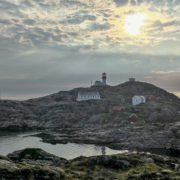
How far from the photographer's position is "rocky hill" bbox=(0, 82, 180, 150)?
95875mm

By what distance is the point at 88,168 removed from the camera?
40.1 metres

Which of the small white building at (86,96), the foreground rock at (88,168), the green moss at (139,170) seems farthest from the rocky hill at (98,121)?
the green moss at (139,170)

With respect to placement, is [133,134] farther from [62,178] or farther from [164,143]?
[62,178]

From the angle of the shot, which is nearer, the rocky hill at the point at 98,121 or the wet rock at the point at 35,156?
the wet rock at the point at 35,156

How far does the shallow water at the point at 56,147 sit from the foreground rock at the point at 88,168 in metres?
28.3

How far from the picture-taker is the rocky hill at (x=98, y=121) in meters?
95.9

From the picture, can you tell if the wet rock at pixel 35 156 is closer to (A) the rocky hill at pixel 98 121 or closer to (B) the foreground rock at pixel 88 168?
(B) the foreground rock at pixel 88 168

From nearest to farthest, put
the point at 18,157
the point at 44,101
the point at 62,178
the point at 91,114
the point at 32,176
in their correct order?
the point at 32,176 < the point at 62,178 < the point at 18,157 < the point at 91,114 < the point at 44,101

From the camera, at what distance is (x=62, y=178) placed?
3059 cm

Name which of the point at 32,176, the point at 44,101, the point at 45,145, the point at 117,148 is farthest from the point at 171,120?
the point at 32,176

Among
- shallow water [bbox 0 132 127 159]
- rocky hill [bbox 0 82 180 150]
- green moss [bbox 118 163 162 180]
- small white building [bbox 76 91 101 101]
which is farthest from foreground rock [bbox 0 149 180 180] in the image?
small white building [bbox 76 91 101 101]

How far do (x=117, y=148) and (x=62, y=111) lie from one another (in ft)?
261

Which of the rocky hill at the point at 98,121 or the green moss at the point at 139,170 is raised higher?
the rocky hill at the point at 98,121

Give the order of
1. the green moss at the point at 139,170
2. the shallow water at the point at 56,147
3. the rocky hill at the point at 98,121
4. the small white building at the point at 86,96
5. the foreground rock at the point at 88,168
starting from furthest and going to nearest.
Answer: the small white building at the point at 86,96, the rocky hill at the point at 98,121, the shallow water at the point at 56,147, the green moss at the point at 139,170, the foreground rock at the point at 88,168
